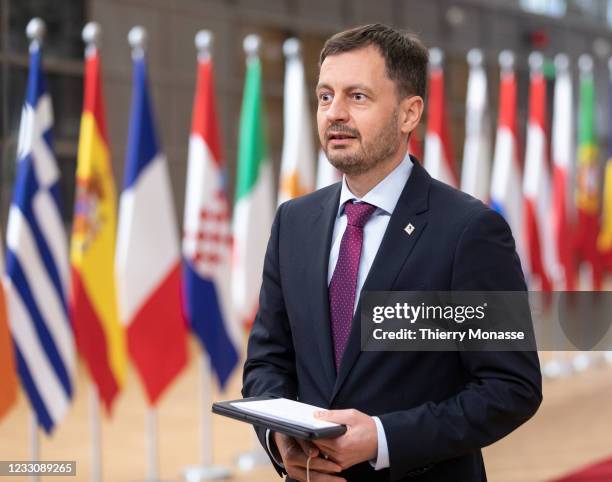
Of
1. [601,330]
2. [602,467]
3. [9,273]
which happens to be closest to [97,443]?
[9,273]

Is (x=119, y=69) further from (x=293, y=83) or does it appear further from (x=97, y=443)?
(x=97, y=443)

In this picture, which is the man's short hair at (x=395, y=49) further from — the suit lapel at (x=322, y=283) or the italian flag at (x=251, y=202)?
the italian flag at (x=251, y=202)

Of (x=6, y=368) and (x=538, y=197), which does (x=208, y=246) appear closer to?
(x=6, y=368)

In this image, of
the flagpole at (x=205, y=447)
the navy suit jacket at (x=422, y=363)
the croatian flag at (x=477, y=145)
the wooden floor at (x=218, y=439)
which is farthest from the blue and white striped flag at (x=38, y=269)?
the croatian flag at (x=477, y=145)

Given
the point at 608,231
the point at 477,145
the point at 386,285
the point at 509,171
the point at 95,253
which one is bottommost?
the point at 386,285

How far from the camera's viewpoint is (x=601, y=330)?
315cm

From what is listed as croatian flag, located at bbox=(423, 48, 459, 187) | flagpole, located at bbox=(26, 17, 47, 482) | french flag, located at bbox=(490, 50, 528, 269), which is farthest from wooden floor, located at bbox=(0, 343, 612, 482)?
croatian flag, located at bbox=(423, 48, 459, 187)

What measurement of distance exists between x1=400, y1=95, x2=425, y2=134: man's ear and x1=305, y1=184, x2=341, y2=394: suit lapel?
0.82ft

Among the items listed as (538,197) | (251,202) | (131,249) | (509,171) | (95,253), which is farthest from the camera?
(538,197)

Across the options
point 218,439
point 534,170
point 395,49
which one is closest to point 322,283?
point 395,49

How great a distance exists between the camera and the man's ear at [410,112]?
1.93 meters

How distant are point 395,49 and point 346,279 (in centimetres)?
49

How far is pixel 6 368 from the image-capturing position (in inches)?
192

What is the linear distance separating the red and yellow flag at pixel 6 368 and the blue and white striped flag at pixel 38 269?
0.08 metres
